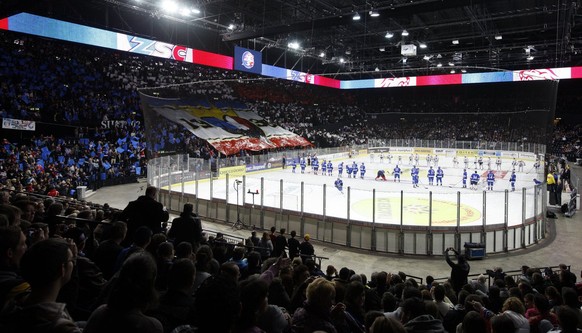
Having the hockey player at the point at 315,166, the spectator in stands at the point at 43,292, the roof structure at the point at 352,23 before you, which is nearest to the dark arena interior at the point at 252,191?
the spectator in stands at the point at 43,292

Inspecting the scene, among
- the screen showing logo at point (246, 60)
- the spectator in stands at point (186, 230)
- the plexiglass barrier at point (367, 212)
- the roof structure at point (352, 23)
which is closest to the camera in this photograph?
the spectator in stands at point (186, 230)

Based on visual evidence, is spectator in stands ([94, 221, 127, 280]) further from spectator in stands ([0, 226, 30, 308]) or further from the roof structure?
the roof structure

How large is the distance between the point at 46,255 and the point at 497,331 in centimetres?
359

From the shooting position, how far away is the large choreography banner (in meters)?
23.7

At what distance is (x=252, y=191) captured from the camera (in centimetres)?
2023

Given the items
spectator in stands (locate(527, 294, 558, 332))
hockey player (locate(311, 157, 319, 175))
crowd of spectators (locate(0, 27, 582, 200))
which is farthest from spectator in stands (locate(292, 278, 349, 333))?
hockey player (locate(311, 157, 319, 175))

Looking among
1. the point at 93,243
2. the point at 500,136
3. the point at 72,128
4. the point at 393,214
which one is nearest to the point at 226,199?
the point at 393,214

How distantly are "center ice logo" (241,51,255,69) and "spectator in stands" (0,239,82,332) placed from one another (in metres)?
37.3

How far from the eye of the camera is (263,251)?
31.1 ft

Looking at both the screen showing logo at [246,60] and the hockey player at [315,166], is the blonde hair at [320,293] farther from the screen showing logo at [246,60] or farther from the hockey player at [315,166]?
the screen showing logo at [246,60]

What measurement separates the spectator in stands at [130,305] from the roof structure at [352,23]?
2002 cm

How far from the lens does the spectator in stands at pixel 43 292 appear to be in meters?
1.89

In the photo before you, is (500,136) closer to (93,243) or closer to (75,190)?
(75,190)

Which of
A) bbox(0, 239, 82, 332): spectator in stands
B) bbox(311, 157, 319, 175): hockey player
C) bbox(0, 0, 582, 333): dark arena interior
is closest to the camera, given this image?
bbox(0, 239, 82, 332): spectator in stands
